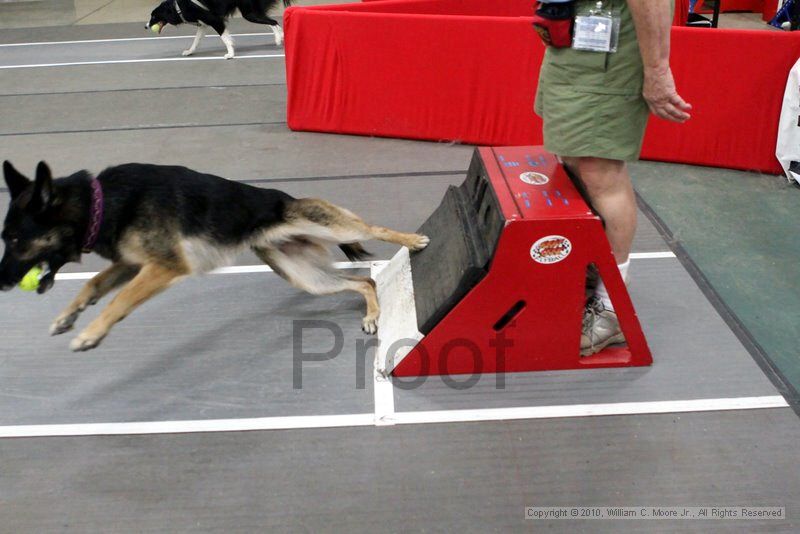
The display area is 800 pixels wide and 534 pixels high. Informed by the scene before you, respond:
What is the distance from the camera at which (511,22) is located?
224 inches

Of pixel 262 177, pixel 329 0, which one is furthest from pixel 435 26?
pixel 329 0

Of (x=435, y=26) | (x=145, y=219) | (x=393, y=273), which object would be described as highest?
(x=435, y=26)

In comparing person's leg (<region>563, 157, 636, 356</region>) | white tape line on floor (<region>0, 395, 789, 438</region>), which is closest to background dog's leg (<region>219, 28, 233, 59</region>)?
person's leg (<region>563, 157, 636, 356</region>)

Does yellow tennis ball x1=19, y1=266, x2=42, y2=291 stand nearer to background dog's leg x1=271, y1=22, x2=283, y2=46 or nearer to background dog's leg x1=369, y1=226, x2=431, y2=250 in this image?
background dog's leg x1=369, y1=226, x2=431, y2=250

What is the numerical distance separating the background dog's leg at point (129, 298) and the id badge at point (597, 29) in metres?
2.03

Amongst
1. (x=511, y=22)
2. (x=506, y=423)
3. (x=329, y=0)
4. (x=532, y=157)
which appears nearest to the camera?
(x=506, y=423)

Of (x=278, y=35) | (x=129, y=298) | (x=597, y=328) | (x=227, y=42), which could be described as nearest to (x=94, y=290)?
(x=129, y=298)

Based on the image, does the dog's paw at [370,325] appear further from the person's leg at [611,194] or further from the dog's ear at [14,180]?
the dog's ear at [14,180]

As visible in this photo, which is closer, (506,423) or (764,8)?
(506,423)

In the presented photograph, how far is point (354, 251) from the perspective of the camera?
3.91m

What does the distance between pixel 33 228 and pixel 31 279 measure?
0.23 m

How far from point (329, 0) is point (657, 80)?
1288cm

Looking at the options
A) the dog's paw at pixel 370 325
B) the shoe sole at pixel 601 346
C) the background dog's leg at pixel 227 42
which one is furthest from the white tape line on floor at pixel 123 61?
the shoe sole at pixel 601 346

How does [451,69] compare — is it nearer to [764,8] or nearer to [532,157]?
[532,157]
